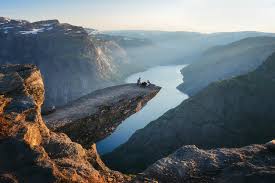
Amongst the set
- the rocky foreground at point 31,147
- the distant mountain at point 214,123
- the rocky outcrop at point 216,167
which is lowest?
the distant mountain at point 214,123

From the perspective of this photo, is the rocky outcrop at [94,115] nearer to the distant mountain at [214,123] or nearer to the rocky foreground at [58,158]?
the rocky foreground at [58,158]

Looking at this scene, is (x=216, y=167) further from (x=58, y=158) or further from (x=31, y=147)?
(x=31, y=147)

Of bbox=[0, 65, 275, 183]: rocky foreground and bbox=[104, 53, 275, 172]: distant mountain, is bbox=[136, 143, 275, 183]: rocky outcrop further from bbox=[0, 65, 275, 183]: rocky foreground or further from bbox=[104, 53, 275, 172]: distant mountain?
bbox=[104, 53, 275, 172]: distant mountain

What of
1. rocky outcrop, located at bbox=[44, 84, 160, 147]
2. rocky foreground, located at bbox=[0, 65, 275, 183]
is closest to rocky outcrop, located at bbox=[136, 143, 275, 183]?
rocky foreground, located at bbox=[0, 65, 275, 183]

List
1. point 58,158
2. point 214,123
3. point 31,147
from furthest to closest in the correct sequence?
point 214,123 → point 58,158 → point 31,147

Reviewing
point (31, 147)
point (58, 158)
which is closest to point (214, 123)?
point (58, 158)

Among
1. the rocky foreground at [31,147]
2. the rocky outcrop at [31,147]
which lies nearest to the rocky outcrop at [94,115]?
the rocky foreground at [31,147]
